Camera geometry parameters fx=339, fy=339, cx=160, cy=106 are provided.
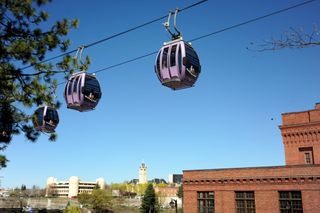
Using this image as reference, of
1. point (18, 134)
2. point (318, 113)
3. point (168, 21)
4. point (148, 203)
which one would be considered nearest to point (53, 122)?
point (18, 134)

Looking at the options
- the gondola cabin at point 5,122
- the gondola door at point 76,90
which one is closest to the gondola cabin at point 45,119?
the gondola cabin at point 5,122

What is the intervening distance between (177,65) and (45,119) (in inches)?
211

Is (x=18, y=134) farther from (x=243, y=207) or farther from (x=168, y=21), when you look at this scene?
(x=243, y=207)

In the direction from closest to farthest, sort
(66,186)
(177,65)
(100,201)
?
(177,65), (100,201), (66,186)

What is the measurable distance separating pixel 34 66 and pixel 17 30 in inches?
54.2

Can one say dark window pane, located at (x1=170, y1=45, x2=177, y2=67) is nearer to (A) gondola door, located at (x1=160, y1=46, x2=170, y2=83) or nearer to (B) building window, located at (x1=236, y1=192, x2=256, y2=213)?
(A) gondola door, located at (x1=160, y1=46, x2=170, y2=83)

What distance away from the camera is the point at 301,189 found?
82.6 feet

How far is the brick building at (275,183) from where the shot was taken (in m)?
25.2

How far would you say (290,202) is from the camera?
25.6 m

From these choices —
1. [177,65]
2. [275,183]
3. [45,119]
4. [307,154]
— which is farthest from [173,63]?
[307,154]

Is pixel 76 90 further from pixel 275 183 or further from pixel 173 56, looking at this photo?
pixel 275 183

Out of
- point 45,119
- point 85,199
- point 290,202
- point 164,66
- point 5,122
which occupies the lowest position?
point 85,199

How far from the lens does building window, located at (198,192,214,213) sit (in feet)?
96.5

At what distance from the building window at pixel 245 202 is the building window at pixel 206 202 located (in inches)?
94.5
